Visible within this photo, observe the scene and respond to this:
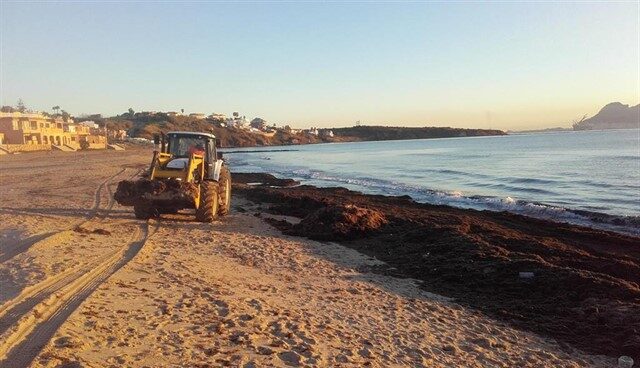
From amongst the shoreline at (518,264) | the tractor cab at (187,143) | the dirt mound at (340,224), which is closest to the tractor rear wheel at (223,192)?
the tractor cab at (187,143)

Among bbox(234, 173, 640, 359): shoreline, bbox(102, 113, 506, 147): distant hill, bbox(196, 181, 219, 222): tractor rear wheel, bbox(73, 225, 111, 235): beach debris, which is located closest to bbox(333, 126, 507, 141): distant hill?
bbox(102, 113, 506, 147): distant hill

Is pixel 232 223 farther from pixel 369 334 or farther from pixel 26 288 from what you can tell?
pixel 369 334

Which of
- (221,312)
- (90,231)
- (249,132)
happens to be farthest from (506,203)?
(249,132)

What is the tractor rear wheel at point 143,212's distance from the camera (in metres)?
12.7

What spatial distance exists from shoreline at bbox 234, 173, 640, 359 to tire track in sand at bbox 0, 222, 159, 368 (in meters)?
5.17

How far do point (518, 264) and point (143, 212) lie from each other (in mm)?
9559

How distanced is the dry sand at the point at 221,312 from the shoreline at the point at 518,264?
514 mm

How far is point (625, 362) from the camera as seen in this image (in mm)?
5379

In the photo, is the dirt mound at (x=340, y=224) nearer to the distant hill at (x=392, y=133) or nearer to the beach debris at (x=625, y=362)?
the beach debris at (x=625, y=362)

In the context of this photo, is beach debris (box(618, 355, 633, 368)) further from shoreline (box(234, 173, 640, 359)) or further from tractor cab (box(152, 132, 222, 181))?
tractor cab (box(152, 132, 222, 181))

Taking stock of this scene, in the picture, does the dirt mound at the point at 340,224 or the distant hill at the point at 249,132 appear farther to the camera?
the distant hill at the point at 249,132

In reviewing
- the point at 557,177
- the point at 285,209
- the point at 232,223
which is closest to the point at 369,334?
the point at 232,223

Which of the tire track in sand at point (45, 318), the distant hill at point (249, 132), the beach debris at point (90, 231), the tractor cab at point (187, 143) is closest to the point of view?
the tire track in sand at point (45, 318)

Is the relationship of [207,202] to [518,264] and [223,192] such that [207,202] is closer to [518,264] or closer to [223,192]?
[223,192]
